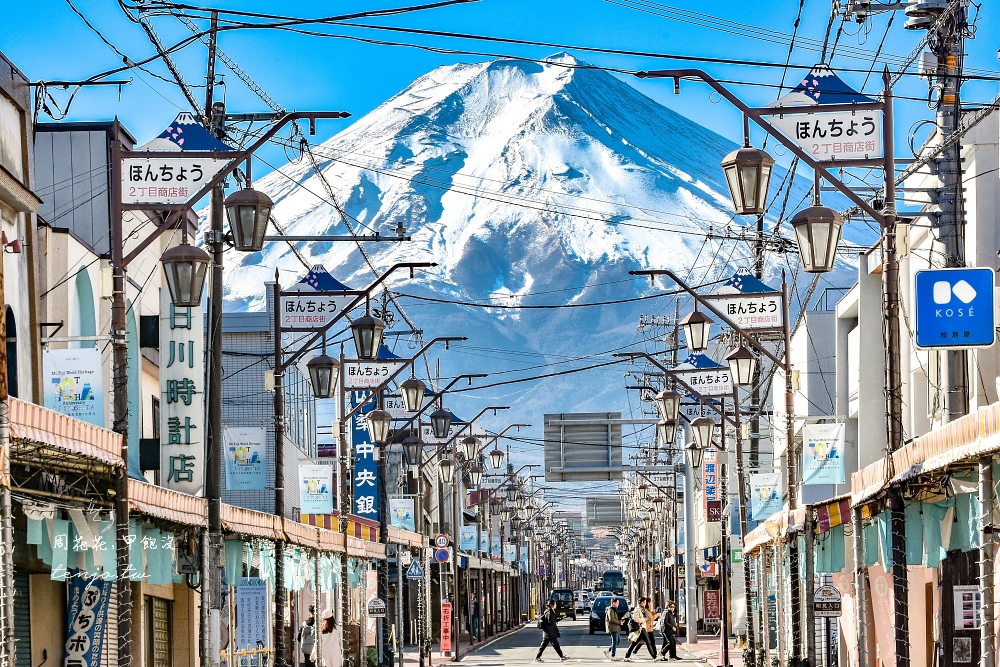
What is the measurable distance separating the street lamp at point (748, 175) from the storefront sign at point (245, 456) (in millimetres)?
15832

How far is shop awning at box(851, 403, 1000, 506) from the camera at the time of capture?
12.6 m

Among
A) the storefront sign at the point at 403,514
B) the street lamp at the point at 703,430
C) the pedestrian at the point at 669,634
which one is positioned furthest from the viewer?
the storefront sign at the point at 403,514

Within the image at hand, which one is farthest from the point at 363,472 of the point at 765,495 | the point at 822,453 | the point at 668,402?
the point at 822,453

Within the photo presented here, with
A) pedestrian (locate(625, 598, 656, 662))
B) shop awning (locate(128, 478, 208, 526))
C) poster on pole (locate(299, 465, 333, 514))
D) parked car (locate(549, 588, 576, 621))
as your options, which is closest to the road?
pedestrian (locate(625, 598, 656, 662))

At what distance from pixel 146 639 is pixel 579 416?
29832 millimetres

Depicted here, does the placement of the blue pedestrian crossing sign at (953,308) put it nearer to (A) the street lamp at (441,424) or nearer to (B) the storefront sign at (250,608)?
(B) the storefront sign at (250,608)

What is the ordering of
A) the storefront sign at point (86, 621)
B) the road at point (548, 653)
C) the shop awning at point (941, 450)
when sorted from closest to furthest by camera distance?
the shop awning at point (941, 450)
the storefront sign at point (86, 621)
the road at point (548, 653)

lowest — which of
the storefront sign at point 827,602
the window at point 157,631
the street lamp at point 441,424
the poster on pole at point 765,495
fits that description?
the window at point 157,631

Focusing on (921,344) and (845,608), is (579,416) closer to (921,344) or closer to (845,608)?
(845,608)

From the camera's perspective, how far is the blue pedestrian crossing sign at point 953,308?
656 inches

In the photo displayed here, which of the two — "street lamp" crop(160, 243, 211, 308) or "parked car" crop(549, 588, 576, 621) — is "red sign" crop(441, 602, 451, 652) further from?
"parked car" crop(549, 588, 576, 621)

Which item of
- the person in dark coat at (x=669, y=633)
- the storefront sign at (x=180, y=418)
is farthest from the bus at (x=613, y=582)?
the storefront sign at (x=180, y=418)

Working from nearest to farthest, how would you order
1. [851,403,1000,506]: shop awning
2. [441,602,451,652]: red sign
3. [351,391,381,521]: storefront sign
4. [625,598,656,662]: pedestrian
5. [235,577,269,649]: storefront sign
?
1. [851,403,1000,506]: shop awning
2. [235,577,269,649]: storefront sign
3. [625,598,656,662]: pedestrian
4. [441,602,451,652]: red sign
5. [351,391,381,521]: storefront sign

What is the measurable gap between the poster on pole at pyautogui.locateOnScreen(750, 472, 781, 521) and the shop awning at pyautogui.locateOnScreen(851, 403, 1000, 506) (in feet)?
61.7
